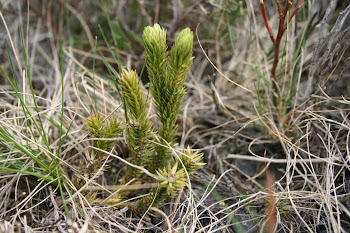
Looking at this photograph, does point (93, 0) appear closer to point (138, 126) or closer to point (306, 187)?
point (138, 126)

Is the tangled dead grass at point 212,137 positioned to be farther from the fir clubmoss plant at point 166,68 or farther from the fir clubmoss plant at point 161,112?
the fir clubmoss plant at point 166,68

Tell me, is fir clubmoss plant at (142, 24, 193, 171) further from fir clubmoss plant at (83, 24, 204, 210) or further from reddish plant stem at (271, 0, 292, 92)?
reddish plant stem at (271, 0, 292, 92)

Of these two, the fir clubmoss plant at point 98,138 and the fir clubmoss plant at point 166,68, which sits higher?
the fir clubmoss plant at point 166,68

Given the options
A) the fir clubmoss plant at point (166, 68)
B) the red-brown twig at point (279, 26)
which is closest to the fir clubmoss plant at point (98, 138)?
the fir clubmoss plant at point (166, 68)

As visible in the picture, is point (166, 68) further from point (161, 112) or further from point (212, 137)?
point (212, 137)

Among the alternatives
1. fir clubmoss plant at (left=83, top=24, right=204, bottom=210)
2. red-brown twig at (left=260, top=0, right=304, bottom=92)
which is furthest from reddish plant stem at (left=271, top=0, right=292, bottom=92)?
fir clubmoss plant at (left=83, top=24, right=204, bottom=210)

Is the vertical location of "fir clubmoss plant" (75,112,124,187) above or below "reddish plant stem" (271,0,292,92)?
below

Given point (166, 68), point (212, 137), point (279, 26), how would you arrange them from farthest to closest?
point (212, 137) → point (279, 26) → point (166, 68)

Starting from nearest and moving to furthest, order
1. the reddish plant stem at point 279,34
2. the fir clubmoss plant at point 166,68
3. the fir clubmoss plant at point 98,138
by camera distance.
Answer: the fir clubmoss plant at point 166,68 → the fir clubmoss plant at point 98,138 → the reddish plant stem at point 279,34

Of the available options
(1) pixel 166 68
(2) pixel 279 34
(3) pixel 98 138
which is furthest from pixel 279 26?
(3) pixel 98 138
